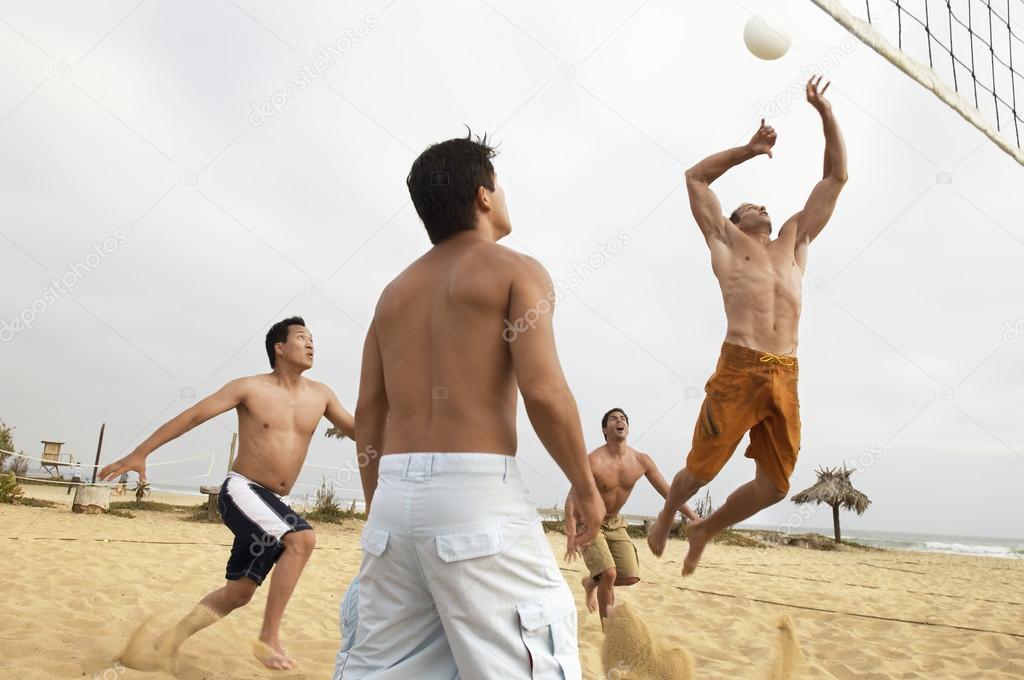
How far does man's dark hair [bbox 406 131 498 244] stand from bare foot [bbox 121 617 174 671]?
121 inches

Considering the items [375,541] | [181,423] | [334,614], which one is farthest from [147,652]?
[375,541]

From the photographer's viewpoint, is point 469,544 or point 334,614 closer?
point 469,544

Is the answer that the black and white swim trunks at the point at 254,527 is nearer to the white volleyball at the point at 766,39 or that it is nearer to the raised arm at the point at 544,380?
the raised arm at the point at 544,380

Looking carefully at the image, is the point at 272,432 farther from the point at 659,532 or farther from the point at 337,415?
the point at 659,532

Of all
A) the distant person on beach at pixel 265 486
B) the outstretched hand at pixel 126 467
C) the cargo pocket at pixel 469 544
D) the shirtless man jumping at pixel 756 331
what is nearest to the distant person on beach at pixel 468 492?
the cargo pocket at pixel 469 544

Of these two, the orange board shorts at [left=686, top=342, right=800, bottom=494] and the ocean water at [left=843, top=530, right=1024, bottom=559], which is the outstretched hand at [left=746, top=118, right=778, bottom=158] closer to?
the orange board shorts at [left=686, top=342, right=800, bottom=494]

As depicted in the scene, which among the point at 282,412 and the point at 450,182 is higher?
the point at 450,182

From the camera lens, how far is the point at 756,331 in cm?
380

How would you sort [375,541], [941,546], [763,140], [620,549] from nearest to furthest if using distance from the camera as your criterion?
[375,541]
[763,140]
[620,549]
[941,546]

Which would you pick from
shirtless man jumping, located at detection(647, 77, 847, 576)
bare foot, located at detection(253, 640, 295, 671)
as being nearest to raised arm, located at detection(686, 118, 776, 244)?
shirtless man jumping, located at detection(647, 77, 847, 576)

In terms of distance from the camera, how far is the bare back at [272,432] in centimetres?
394

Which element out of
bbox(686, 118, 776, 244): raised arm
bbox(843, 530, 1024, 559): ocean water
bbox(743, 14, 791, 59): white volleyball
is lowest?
bbox(843, 530, 1024, 559): ocean water

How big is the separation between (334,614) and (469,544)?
4373 mm

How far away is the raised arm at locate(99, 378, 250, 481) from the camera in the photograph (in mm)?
3047
